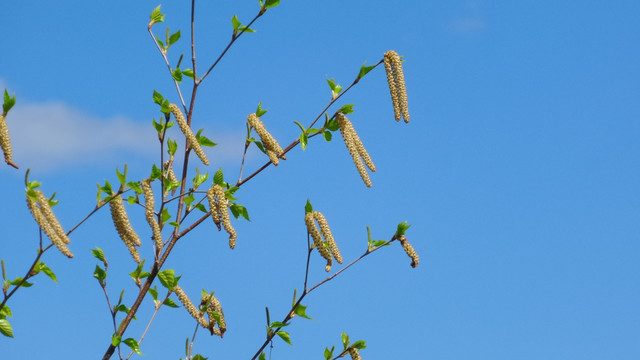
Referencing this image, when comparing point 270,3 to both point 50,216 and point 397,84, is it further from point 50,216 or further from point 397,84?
point 50,216

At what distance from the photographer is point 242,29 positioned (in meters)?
5.43

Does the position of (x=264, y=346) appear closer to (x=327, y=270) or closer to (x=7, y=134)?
(x=327, y=270)

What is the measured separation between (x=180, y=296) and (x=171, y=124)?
112 cm

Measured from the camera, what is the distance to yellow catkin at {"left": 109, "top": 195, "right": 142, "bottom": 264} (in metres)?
4.25

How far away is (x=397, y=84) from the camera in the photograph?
4.94 metres

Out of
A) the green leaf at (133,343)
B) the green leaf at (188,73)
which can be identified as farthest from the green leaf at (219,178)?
the green leaf at (133,343)

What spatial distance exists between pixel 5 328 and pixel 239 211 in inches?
58.8

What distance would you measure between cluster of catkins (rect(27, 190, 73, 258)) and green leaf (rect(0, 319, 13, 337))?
0.87m

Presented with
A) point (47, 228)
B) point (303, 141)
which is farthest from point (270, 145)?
point (47, 228)

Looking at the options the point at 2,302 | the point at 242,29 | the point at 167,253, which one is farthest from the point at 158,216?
the point at 242,29

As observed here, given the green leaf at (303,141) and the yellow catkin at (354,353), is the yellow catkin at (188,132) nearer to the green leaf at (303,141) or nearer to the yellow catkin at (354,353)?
the green leaf at (303,141)

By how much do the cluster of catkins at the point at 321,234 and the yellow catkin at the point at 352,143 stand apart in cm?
36

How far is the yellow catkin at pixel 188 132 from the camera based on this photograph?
4574mm

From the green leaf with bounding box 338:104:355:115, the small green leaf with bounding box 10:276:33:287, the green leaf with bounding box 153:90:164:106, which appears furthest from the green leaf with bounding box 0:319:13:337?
the green leaf with bounding box 338:104:355:115
